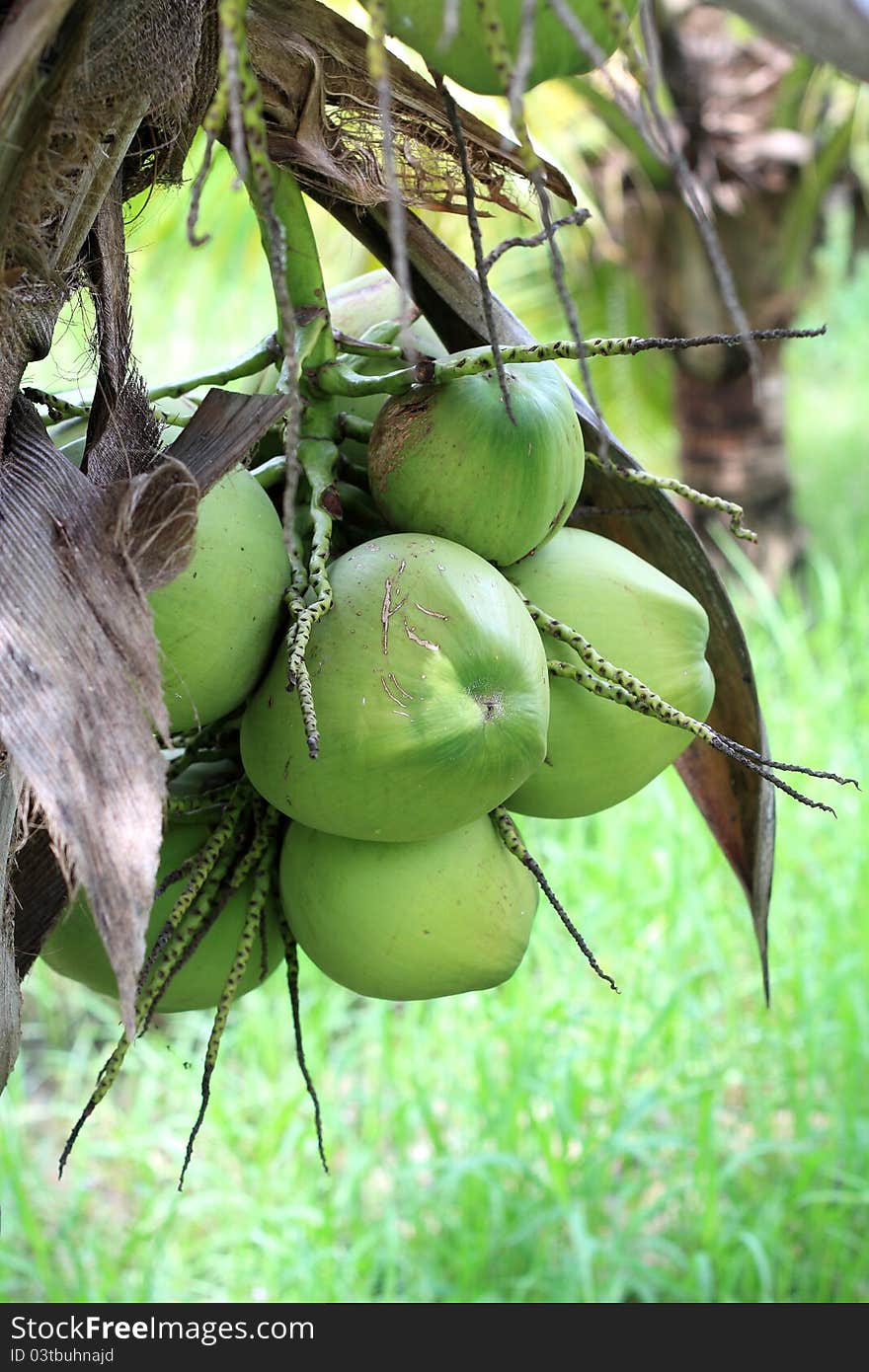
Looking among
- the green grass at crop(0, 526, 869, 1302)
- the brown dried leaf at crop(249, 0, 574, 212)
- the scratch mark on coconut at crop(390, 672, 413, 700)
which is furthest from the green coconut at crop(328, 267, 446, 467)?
the green grass at crop(0, 526, 869, 1302)

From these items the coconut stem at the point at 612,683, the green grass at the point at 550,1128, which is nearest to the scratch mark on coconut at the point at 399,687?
the coconut stem at the point at 612,683

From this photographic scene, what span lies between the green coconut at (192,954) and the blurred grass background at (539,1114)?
4.11 feet

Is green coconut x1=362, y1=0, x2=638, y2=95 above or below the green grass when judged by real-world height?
above

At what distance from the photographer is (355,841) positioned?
0.81 meters

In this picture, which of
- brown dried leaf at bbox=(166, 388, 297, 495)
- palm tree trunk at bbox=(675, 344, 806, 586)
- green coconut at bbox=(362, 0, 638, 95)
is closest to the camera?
green coconut at bbox=(362, 0, 638, 95)

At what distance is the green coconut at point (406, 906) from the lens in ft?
2.64

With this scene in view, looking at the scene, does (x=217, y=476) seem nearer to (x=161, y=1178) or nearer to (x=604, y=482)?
(x=604, y=482)

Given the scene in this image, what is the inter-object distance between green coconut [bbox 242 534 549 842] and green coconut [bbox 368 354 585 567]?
36 millimetres

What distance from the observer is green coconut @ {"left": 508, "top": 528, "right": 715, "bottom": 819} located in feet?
2.77

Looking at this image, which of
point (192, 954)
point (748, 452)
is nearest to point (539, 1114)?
point (192, 954)

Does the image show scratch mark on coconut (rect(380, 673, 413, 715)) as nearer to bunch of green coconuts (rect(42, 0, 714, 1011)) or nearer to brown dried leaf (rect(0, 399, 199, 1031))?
bunch of green coconuts (rect(42, 0, 714, 1011))

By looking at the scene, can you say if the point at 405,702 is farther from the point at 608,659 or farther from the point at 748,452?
the point at 748,452

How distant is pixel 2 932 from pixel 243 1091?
101 inches
